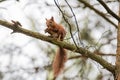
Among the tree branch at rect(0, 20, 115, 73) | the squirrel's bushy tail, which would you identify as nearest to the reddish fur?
the squirrel's bushy tail

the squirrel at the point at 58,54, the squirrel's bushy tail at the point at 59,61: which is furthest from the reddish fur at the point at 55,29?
the squirrel's bushy tail at the point at 59,61

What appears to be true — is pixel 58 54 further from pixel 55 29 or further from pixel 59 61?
pixel 55 29

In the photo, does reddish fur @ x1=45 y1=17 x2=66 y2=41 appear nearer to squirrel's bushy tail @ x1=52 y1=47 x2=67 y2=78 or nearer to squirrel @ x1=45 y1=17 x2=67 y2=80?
squirrel @ x1=45 y1=17 x2=67 y2=80

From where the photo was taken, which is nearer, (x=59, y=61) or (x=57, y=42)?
(x=57, y=42)

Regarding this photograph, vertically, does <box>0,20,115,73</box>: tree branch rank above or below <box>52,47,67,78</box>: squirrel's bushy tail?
above

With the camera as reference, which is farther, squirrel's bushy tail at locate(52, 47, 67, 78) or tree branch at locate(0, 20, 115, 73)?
squirrel's bushy tail at locate(52, 47, 67, 78)

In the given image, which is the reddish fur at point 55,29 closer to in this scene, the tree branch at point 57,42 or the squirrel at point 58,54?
the squirrel at point 58,54

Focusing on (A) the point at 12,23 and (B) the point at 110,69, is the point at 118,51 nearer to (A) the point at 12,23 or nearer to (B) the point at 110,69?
(B) the point at 110,69

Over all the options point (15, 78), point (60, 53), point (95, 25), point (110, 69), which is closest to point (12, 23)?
point (60, 53)

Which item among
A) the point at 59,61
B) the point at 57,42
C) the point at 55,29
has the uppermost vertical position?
the point at 57,42

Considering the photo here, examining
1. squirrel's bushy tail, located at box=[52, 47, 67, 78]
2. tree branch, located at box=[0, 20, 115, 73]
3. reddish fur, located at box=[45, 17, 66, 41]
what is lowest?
squirrel's bushy tail, located at box=[52, 47, 67, 78]

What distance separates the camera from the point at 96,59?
11.1 feet

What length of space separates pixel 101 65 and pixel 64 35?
1.86 feet

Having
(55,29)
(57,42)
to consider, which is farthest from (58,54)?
(57,42)
